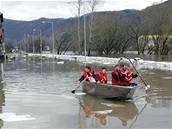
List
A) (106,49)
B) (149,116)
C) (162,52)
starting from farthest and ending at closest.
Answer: (106,49) < (162,52) < (149,116)

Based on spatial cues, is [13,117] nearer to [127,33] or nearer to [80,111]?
[80,111]

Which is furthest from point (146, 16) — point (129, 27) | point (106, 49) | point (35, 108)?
point (35, 108)

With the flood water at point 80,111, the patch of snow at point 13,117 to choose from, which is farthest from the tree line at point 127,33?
the patch of snow at point 13,117

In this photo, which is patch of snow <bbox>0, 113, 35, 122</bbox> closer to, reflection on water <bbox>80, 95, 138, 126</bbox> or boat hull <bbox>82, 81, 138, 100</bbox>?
reflection on water <bbox>80, 95, 138, 126</bbox>

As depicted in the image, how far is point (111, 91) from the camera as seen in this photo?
A: 1855cm

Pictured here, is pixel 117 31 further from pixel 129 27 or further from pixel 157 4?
pixel 157 4

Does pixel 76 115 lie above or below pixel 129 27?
below

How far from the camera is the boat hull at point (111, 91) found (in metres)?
18.1

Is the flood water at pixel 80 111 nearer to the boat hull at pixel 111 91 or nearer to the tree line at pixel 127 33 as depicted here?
the boat hull at pixel 111 91

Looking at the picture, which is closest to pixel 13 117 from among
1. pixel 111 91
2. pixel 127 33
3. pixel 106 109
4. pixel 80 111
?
pixel 80 111

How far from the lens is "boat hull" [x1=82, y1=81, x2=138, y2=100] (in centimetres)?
1808

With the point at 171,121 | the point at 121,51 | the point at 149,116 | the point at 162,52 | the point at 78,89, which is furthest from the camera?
the point at 121,51

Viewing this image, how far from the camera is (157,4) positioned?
4001 inches

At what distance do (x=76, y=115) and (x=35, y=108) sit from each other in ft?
7.68
